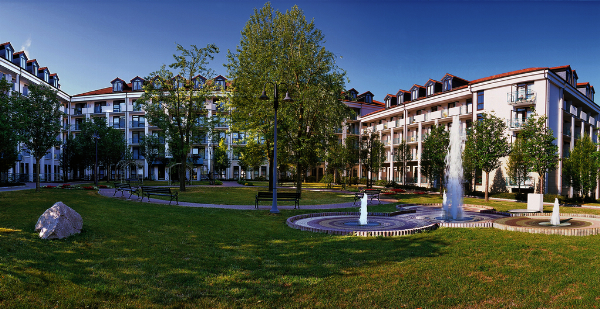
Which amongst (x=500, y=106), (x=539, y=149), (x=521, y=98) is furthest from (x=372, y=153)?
(x=539, y=149)

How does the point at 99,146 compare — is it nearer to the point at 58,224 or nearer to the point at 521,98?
the point at 58,224

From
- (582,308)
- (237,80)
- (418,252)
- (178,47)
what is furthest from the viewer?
(178,47)

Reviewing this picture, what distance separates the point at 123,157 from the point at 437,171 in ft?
143

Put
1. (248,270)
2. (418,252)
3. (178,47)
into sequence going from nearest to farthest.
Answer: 1. (248,270)
2. (418,252)
3. (178,47)

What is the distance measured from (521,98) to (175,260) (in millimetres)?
33479

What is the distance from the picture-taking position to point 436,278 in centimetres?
551

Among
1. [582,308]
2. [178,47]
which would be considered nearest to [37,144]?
[178,47]

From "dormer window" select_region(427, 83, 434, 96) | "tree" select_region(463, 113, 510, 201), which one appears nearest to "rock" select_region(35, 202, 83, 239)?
"tree" select_region(463, 113, 510, 201)

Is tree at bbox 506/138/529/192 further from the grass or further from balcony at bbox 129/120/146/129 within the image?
balcony at bbox 129/120/146/129

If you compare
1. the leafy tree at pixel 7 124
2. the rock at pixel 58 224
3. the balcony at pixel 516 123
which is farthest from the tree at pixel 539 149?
the leafy tree at pixel 7 124

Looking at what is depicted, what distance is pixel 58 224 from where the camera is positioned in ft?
25.7

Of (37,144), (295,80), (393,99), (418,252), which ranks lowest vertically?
(418,252)

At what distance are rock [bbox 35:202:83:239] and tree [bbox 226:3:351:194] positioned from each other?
14178 millimetres

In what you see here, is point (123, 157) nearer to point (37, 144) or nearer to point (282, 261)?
point (37, 144)
